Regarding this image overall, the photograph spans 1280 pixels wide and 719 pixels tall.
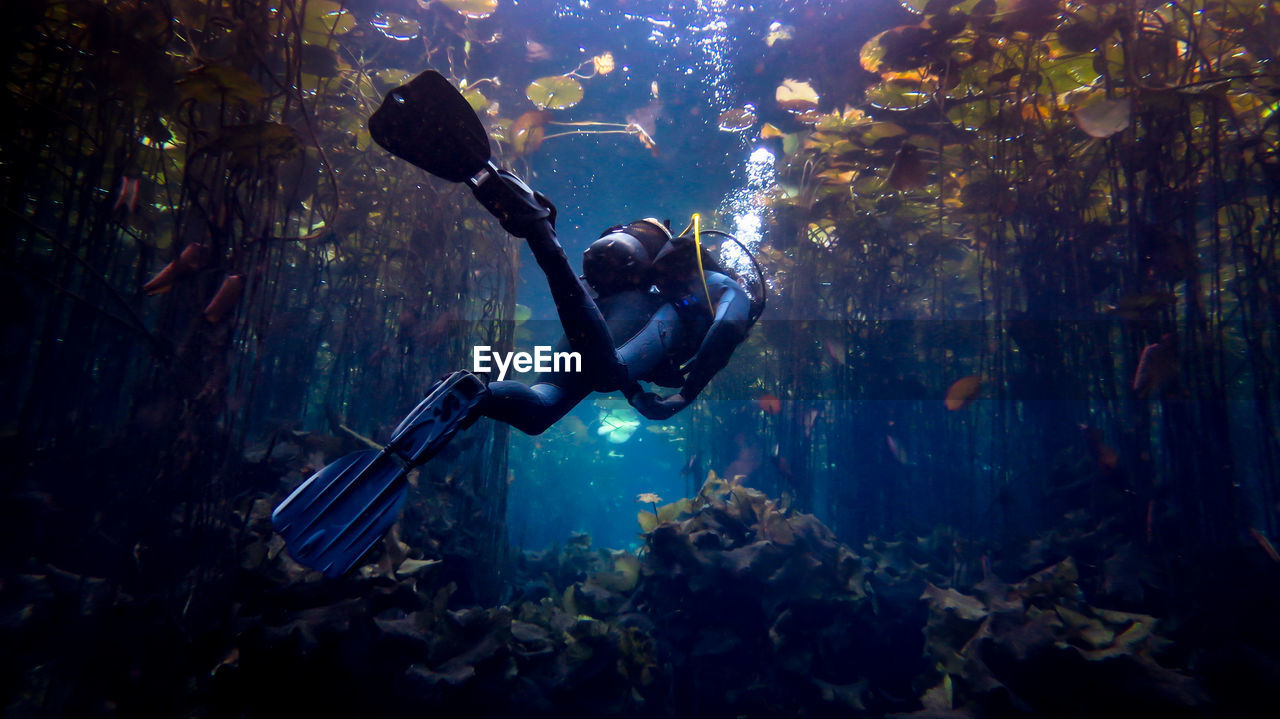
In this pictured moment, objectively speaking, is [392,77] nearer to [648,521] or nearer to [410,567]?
[410,567]

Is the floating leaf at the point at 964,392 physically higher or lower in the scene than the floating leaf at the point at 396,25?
lower

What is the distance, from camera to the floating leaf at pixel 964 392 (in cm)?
815

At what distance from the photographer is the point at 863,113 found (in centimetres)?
829

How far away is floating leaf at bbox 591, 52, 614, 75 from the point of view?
9.96m

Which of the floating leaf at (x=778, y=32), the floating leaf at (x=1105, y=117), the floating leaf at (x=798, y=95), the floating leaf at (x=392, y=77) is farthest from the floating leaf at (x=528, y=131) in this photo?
the floating leaf at (x=1105, y=117)

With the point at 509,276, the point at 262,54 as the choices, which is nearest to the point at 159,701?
the point at 262,54

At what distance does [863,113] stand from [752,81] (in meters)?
2.80

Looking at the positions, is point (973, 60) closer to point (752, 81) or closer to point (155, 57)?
point (752, 81)

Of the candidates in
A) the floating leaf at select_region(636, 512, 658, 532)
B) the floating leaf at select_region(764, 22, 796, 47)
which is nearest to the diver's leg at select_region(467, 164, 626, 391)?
the floating leaf at select_region(636, 512, 658, 532)

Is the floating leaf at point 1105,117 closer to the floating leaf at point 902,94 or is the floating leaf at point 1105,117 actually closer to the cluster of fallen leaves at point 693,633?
the floating leaf at point 902,94

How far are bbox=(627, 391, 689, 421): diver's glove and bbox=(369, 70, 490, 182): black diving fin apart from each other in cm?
165

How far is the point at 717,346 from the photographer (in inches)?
130

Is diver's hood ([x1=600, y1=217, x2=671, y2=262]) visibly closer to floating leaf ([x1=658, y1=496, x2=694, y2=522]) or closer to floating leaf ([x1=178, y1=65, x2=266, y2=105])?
floating leaf ([x1=178, y1=65, x2=266, y2=105])

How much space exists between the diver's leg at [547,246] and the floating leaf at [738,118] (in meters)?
9.57
